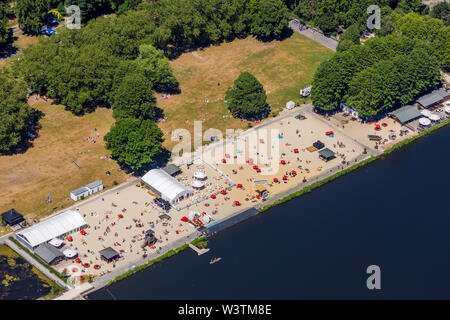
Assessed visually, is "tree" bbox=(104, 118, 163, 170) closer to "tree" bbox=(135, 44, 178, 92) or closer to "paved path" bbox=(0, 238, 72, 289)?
"tree" bbox=(135, 44, 178, 92)

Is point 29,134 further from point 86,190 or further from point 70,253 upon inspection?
point 70,253

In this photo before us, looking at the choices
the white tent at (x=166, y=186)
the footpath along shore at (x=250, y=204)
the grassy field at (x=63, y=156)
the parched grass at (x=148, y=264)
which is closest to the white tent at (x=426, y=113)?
the footpath along shore at (x=250, y=204)

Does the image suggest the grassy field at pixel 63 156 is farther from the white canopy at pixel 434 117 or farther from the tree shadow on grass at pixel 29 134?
the white canopy at pixel 434 117

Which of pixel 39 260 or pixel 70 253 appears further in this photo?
pixel 39 260

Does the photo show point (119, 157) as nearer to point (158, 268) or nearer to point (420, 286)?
point (158, 268)

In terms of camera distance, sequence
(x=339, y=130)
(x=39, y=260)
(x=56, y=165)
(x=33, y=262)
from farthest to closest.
→ (x=339, y=130) → (x=56, y=165) → (x=39, y=260) → (x=33, y=262)

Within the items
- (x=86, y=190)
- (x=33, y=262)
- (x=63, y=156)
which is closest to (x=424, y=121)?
(x=86, y=190)

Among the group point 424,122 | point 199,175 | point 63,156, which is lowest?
point 63,156
